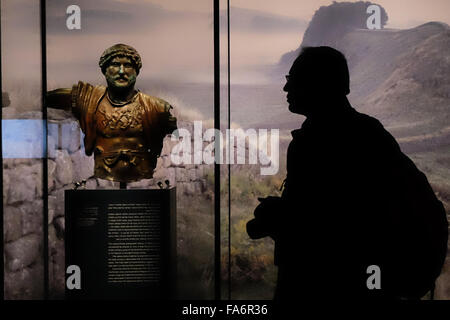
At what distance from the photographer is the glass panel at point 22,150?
9.96 ft

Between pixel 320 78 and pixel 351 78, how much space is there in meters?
1.42

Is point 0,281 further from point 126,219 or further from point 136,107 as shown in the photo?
point 136,107

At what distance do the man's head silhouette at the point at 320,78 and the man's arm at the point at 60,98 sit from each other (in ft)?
4.88

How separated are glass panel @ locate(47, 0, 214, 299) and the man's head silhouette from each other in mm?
1357

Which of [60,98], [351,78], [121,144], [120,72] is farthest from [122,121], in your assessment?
[351,78]

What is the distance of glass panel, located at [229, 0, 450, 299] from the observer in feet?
9.91

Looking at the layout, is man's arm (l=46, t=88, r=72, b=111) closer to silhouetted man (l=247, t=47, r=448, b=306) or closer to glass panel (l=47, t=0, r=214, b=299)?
glass panel (l=47, t=0, r=214, b=299)

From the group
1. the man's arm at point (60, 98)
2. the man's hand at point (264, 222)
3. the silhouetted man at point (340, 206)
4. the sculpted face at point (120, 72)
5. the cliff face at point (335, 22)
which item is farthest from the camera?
the cliff face at point (335, 22)

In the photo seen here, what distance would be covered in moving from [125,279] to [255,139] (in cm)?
99

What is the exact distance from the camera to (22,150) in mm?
3084

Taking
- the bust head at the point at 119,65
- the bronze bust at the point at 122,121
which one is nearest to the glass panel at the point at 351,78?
the bronze bust at the point at 122,121

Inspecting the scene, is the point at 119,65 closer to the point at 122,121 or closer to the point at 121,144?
the point at 122,121

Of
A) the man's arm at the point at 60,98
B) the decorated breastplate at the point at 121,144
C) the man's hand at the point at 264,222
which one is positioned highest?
the man's arm at the point at 60,98

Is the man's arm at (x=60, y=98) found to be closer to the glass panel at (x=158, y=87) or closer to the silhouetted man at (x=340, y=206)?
the glass panel at (x=158, y=87)
